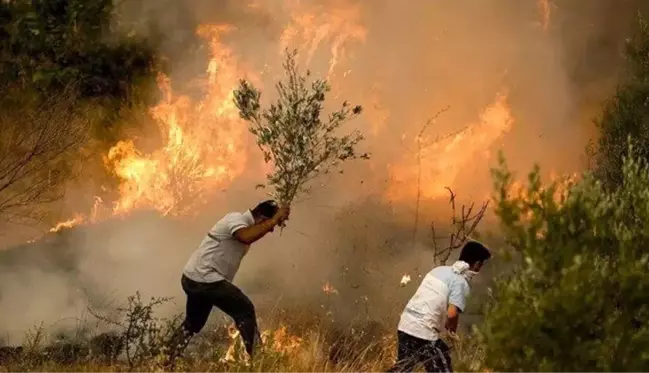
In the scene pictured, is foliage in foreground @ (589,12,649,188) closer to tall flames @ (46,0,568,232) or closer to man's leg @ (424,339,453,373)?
tall flames @ (46,0,568,232)

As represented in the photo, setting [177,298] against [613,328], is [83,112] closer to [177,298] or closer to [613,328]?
[177,298]

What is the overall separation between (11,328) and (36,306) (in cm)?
76

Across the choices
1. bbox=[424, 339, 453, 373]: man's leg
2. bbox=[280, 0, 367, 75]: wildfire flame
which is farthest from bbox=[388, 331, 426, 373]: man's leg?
bbox=[280, 0, 367, 75]: wildfire flame

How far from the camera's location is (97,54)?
49.3 ft

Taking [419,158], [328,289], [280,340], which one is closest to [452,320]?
[280,340]

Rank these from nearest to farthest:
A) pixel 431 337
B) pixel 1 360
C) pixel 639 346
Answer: pixel 639 346 → pixel 431 337 → pixel 1 360

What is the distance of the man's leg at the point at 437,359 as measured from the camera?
679 centimetres

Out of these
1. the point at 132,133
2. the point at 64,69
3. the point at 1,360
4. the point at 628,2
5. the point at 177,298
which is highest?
the point at 628,2

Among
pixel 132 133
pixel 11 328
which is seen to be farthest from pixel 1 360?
pixel 132 133

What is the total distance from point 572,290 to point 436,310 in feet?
9.88

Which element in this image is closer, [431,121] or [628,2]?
[431,121]

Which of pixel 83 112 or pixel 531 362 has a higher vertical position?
pixel 83 112

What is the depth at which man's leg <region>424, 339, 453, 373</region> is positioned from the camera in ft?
22.3

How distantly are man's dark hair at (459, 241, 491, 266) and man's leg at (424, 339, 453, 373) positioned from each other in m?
0.76
